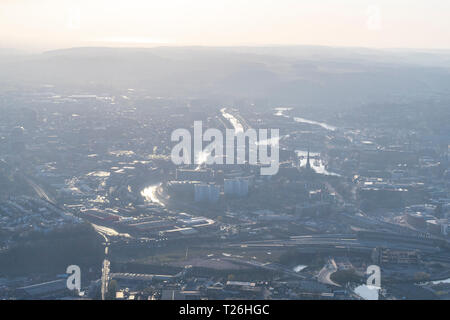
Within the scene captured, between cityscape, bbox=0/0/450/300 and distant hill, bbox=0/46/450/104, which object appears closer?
cityscape, bbox=0/0/450/300

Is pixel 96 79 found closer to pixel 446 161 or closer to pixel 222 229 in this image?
pixel 446 161

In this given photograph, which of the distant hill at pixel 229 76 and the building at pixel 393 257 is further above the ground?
the building at pixel 393 257

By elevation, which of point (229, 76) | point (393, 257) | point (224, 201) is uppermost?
point (393, 257)

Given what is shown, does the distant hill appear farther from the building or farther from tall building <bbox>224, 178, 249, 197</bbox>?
the building

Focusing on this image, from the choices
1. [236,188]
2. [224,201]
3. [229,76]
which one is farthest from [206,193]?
[229,76]

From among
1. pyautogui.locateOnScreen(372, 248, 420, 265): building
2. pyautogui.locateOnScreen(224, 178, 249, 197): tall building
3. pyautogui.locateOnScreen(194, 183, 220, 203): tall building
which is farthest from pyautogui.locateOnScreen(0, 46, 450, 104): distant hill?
pyautogui.locateOnScreen(372, 248, 420, 265): building

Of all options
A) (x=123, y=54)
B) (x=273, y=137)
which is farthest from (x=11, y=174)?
(x=123, y=54)

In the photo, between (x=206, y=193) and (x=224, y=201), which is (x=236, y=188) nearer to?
(x=224, y=201)

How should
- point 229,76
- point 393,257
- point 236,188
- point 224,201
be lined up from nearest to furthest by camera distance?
point 393,257, point 224,201, point 236,188, point 229,76

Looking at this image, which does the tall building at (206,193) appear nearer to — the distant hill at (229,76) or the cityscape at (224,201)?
the cityscape at (224,201)

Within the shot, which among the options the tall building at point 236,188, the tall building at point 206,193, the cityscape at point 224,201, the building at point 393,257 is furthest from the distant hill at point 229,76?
the building at point 393,257

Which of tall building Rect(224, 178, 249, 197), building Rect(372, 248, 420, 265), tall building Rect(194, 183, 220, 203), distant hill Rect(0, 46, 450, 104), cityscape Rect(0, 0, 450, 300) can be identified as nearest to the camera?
cityscape Rect(0, 0, 450, 300)

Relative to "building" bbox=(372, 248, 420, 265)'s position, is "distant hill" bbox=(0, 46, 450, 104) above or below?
below
